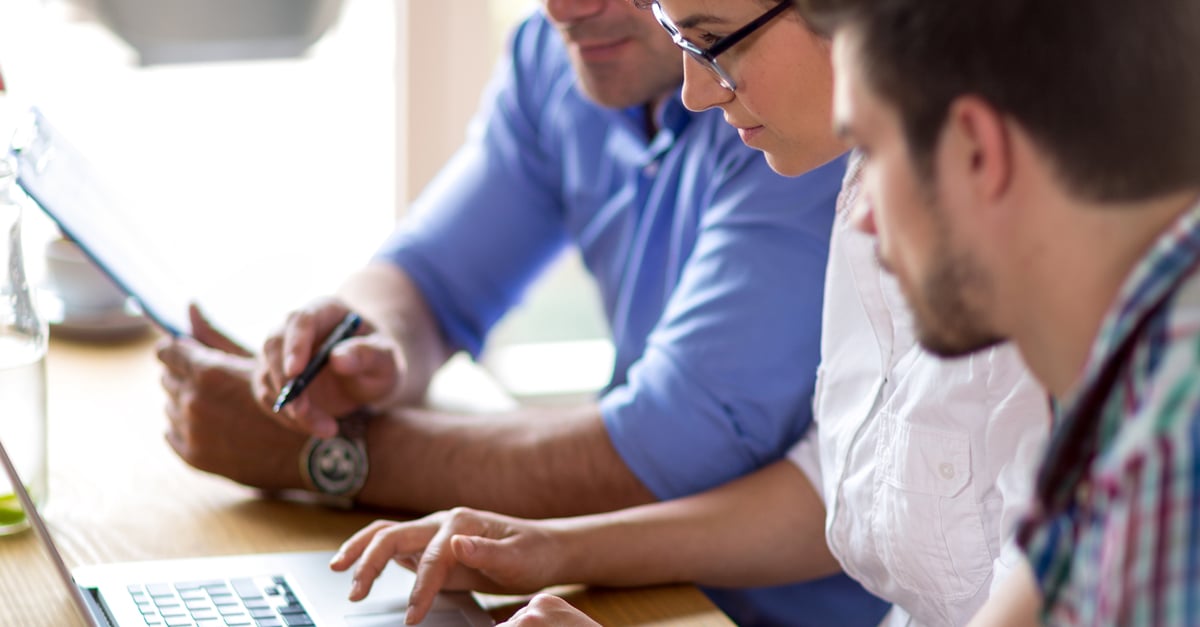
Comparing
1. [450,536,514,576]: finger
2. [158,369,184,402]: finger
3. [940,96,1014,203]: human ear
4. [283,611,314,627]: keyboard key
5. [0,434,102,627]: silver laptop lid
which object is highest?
[940,96,1014,203]: human ear

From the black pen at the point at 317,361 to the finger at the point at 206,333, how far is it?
14 centimetres

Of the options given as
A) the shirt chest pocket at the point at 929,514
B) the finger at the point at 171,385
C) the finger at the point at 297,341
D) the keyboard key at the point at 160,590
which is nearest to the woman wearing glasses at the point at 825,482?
the shirt chest pocket at the point at 929,514

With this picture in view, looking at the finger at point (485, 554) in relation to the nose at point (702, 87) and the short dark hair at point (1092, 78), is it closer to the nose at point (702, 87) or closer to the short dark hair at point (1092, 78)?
the nose at point (702, 87)

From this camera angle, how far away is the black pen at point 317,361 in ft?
4.13

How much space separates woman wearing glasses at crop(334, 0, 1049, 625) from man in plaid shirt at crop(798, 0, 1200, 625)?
12.0 inches

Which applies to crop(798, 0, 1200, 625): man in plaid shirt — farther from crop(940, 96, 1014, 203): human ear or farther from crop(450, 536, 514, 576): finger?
crop(450, 536, 514, 576): finger

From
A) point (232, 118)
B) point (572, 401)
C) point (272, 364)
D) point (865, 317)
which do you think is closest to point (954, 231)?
point (865, 317)

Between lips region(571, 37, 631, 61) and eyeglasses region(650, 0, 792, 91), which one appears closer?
eyeglasses region(650, 0, 792, 91)

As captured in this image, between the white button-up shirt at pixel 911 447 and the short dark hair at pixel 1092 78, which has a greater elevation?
the short dark hair at pixel 1092 78

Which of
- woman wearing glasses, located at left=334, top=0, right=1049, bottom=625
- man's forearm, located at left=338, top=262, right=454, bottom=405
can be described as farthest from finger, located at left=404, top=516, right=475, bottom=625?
man's forearm, located at left=338, top=262, right=454, bottom=405

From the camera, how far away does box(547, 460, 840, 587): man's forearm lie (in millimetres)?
1104

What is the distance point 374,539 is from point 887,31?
0.59m

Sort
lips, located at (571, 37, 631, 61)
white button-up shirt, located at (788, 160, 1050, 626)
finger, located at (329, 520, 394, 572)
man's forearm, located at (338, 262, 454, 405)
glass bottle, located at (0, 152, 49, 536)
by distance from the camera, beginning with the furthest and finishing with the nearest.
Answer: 1. man's forearm, located at (338, 262, 454, 405)
2. lips, located at (571, 37, 631, 61)
3. glass bottle, located at (0, 152, 49, 536)
4. finger, located at (329, 520, 394, 572)
5. white button-up shirt, located at (788, 160, 1050, 626)

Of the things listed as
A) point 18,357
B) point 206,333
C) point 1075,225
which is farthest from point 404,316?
point 1075,225
